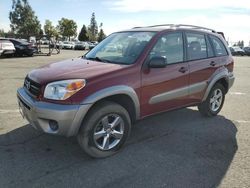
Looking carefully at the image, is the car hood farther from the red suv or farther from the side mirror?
the side mirror

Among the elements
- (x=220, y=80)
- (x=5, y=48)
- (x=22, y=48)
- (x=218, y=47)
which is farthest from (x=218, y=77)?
(x=22, y=48)

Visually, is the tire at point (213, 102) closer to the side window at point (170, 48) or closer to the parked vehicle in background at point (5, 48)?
the side window at point (170, 48)

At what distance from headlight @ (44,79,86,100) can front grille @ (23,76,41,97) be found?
172 mm

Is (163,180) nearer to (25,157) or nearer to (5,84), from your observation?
(25,157)

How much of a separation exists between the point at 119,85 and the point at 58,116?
0.93 meters

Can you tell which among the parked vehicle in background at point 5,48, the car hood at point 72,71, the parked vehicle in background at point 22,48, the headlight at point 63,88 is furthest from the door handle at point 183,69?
the parked vehicle in background at point 22,48

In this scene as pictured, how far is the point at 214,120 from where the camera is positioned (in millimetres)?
5895

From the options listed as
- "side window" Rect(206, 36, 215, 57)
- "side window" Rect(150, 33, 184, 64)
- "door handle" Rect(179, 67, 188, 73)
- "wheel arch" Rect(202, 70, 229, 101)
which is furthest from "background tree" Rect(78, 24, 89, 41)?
"door handle" Rect(179, 67, 188, 73)

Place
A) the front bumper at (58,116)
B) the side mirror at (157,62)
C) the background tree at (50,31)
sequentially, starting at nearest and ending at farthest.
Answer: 1. the front bumper at (58,116)
2. the side mirror at (157,62)
3. the background tree at (50,31)

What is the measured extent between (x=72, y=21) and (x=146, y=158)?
73.5 meters

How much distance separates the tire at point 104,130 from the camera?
12.5 ft

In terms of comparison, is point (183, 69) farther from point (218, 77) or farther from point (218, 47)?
point (218, 47)

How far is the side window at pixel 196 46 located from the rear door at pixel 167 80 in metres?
0.20

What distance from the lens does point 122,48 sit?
4.75m
